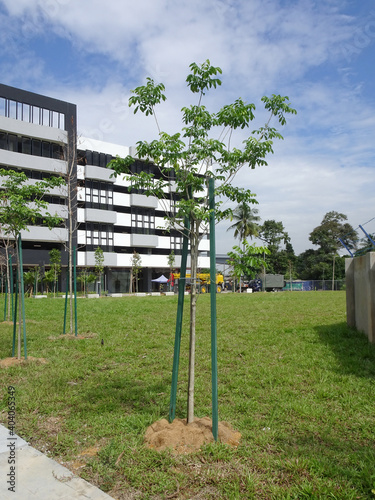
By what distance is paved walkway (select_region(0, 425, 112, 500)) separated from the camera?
331 cm

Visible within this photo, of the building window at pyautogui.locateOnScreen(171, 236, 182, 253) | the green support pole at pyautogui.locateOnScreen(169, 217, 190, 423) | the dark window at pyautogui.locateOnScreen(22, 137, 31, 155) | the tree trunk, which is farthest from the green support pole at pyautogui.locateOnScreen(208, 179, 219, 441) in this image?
the building window at pyautogui.locateOnScreen(171, 236, 182, 253)

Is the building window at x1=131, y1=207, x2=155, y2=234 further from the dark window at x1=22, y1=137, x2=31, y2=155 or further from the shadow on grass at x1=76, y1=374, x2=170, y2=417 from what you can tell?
the shadow on grass at x1=76, y1=374, x2=170, y2=417

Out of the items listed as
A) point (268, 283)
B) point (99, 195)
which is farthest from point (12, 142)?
point (268, 283)

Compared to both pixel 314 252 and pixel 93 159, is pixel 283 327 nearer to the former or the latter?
pixel 93 159

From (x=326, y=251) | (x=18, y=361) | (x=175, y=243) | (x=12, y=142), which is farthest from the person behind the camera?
(x=326, y=251)

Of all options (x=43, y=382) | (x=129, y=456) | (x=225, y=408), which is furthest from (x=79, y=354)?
(x=129, y=456)

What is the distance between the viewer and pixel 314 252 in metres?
72.6

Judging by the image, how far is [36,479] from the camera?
3.59 meters

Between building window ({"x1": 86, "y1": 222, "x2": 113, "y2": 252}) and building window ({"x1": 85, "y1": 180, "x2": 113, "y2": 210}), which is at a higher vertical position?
building window ({"x1": 85, "y1": 180, "x2": 113, "y2": 210})

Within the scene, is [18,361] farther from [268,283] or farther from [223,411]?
[268,283]

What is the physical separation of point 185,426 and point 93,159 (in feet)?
140

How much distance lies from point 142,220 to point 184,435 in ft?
148

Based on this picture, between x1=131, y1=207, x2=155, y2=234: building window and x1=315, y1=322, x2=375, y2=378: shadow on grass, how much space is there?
38745 millimetres

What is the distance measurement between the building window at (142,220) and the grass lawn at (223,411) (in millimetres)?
38270
